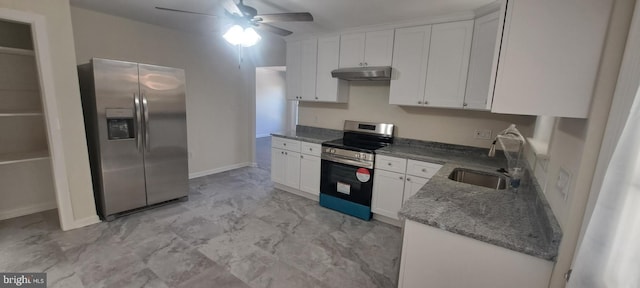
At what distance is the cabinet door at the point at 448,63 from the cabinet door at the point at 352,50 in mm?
818

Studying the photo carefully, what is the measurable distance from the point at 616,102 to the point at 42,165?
4725 mm

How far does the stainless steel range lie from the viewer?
3.14m

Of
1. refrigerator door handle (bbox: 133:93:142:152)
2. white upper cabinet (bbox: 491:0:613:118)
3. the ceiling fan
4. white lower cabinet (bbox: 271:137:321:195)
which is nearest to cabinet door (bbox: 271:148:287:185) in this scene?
white lower cabinet (bbox: 271:137:321:195)

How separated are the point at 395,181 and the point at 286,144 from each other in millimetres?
1608

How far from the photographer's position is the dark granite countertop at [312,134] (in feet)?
11.8

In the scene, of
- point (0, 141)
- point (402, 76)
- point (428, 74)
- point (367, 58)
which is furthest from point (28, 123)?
point (428, 74)

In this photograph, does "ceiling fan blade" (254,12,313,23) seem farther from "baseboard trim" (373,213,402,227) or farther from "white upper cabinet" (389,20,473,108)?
"baseboard trim" (373,213,402,227)

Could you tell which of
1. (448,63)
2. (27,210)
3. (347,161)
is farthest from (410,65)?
(27,210)

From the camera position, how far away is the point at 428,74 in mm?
2926

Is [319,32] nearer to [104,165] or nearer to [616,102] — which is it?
[104,165]

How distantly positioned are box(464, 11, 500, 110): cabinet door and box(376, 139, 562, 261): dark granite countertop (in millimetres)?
962

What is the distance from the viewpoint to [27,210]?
3.02 meters

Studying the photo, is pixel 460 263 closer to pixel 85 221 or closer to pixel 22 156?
pixel 85 221

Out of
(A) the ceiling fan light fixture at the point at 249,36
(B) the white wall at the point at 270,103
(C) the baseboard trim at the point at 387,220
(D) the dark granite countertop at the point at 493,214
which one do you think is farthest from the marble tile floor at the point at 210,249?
(B) the white wall at the point at 270,103
